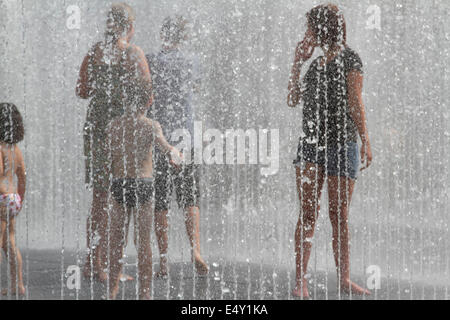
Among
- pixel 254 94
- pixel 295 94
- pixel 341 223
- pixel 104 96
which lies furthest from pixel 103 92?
pixel 254 94

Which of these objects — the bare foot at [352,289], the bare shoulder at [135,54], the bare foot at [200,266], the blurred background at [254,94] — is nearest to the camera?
the bare foot at [352,289]

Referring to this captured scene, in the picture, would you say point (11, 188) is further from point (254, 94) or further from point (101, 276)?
point (254, 94)

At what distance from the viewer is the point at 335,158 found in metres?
3.19

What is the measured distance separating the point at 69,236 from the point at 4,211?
290 centimetres

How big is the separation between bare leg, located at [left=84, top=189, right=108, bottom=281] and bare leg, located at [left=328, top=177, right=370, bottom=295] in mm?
1170

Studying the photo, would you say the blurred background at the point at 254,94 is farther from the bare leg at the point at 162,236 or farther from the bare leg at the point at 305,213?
the bare leg at the point at 305,213

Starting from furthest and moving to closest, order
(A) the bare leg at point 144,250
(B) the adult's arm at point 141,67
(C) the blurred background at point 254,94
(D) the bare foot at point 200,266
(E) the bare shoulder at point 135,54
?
(C) the blurred background at point 254,94 → (D) the bare foot at point 200,266 → (E) the bare shoulder at point 135,54 → (B) the adult's arm at point 141,67 → (A) the bare leg at point 144,250

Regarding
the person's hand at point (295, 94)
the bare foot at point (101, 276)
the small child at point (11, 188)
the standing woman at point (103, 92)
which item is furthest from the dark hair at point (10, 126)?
the person's hand at point (295, 94)

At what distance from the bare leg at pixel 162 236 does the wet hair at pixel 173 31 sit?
3.22ft

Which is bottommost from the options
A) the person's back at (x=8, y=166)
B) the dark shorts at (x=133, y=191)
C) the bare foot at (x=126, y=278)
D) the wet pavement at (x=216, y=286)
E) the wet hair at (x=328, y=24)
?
the wet pavement at (x=216, y=286)

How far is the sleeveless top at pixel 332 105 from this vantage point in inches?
126

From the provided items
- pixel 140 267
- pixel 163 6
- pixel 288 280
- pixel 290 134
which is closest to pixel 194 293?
pixel 140 267

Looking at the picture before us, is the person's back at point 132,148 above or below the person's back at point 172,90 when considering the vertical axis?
→ below

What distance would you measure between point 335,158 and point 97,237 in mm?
1403
